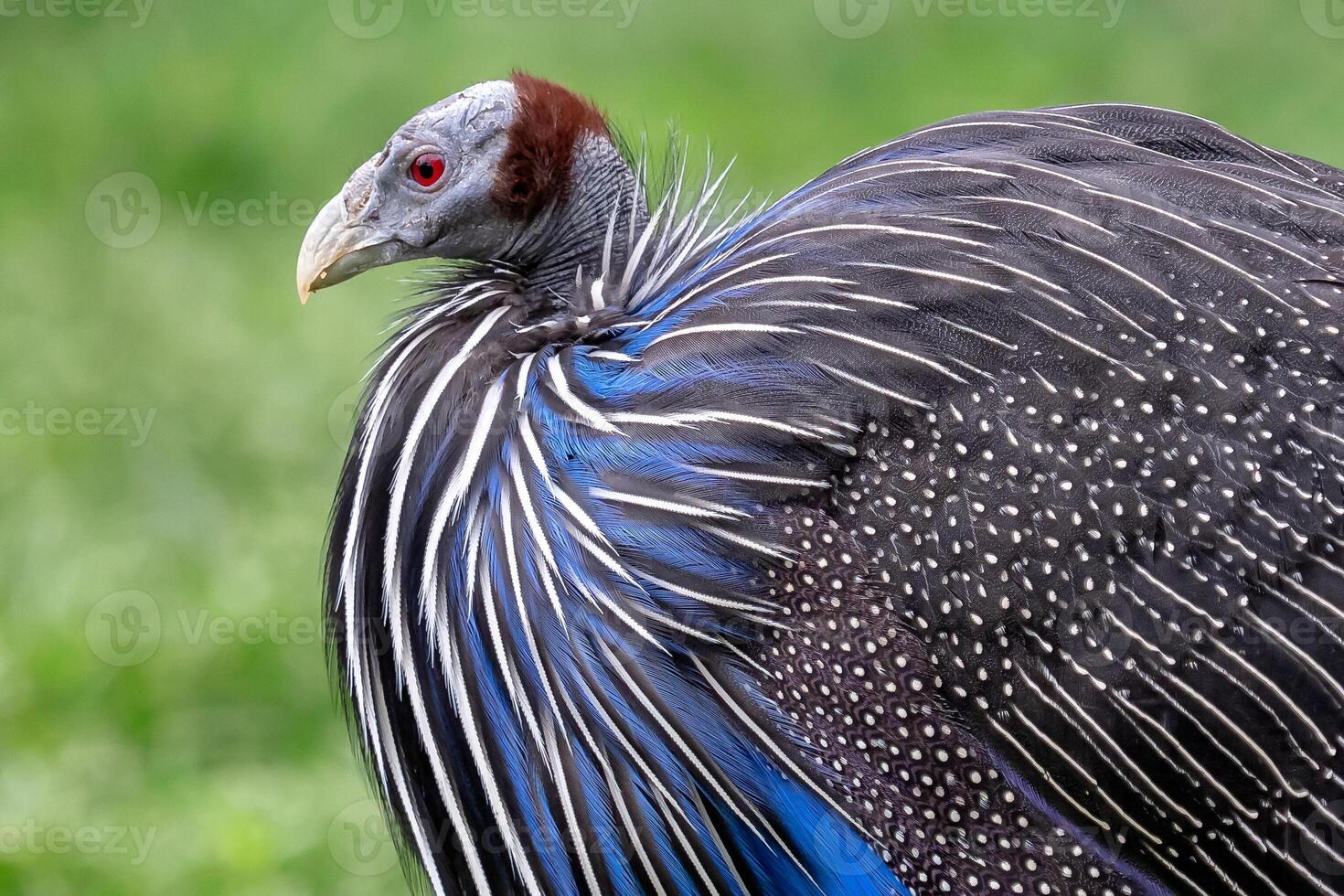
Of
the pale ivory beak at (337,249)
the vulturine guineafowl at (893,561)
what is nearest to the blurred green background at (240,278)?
the vulturine guineafowl at (893,561)

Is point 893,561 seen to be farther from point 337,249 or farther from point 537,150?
point 337,249

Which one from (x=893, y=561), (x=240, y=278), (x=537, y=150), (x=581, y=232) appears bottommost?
(x=893, y=561)

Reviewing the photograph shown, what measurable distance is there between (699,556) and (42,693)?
2.68 metres

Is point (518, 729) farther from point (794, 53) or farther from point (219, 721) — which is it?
point (794, 53)

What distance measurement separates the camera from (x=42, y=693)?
450 centimetres

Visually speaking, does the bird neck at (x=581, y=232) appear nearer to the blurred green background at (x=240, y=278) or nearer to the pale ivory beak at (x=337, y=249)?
the pale ivory beak at (x=337, y=249)

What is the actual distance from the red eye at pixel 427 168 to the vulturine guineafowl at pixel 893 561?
0.96 feet

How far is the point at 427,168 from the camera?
2.96m

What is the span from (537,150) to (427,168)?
0.20 metres

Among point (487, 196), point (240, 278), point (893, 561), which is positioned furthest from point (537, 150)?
point (240, 278)

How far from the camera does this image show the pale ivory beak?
2.97m

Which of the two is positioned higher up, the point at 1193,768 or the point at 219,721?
the point at 219,721

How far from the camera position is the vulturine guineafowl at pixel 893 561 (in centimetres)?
248

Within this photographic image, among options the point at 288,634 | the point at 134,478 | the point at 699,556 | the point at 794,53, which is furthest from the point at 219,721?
the point at 794,53
